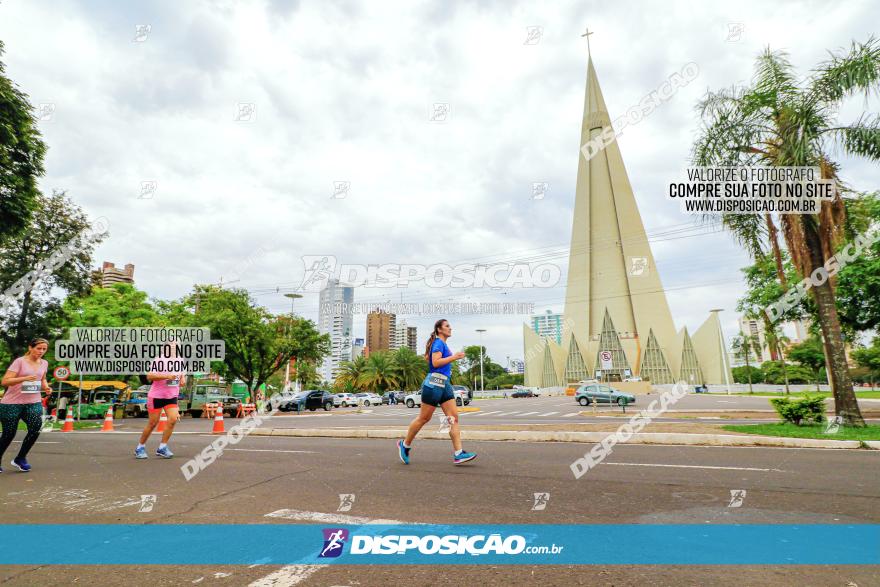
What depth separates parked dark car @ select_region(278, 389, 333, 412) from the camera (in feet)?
102

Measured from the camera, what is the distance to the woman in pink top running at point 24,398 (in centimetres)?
626

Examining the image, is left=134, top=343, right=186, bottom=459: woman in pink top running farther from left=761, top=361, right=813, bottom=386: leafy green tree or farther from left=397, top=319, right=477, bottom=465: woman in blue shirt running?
left=761, top=361, right=813, bottom=386: leafy green tree

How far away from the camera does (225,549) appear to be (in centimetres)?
313

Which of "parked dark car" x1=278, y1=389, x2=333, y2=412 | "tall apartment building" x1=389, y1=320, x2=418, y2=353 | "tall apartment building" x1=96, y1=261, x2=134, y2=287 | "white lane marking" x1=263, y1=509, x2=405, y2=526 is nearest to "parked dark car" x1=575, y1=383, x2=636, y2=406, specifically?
"parked dark car" x1=278, y1=389, x2=333, y2=412

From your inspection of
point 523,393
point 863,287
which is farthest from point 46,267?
point 523,393

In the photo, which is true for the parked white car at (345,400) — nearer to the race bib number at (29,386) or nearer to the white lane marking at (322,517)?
the race bib number at (29,386)

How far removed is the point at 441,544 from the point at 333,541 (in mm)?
766

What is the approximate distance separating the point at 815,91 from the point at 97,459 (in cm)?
1707

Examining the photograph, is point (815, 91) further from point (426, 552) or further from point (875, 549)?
point (426, 552)

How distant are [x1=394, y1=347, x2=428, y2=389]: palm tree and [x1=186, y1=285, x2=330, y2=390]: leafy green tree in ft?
76.9

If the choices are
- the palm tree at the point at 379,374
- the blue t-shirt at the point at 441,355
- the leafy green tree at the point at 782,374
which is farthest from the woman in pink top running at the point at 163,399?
the leafy green tree at the point at 782,374

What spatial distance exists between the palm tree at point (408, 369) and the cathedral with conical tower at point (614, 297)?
1371 inches

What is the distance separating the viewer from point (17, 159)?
1200cm

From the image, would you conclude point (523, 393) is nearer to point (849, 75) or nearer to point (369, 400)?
point (369, 400)
